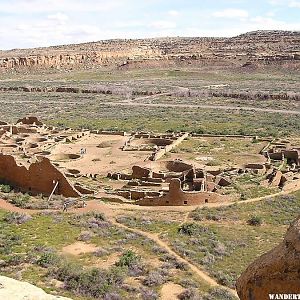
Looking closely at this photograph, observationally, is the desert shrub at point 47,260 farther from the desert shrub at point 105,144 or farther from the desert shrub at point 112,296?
the desert shrub at point 105,144

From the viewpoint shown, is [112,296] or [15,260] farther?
[15,260]

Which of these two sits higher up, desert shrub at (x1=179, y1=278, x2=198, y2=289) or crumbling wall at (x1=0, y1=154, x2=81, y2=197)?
crumbling wall at (x1=0, y1=154, x2=81, y2=197)

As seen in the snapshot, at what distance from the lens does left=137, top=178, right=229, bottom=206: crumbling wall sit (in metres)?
27.5

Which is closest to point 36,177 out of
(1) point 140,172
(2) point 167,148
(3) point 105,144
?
(1) point 140,172

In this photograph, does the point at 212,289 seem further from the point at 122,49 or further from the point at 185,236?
the point at 122,49

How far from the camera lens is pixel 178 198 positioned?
2759cm

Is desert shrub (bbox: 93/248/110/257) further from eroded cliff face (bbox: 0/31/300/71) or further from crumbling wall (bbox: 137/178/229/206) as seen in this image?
eroded cliff face (bbox: 0/31/300/71)

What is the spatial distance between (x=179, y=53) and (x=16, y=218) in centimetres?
13412

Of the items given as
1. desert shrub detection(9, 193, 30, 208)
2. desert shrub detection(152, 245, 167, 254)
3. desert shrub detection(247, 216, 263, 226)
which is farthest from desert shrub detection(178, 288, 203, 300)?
desert shrub detection(9, 193, 30, 208)

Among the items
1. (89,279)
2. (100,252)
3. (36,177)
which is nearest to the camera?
(89,279)

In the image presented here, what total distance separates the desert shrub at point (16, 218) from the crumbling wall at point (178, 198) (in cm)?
632

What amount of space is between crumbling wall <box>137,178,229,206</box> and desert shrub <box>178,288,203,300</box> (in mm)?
10605

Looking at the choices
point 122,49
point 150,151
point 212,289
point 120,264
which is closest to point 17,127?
point 150,151

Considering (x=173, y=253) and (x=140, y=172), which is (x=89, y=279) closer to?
(x=173, y=253)
